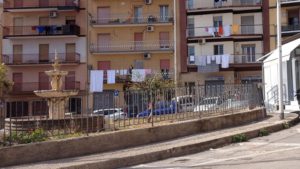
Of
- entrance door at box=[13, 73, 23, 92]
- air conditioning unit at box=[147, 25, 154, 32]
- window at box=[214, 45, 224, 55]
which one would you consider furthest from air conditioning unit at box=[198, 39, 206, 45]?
entrance door at box=[13, 73, 23, 92]

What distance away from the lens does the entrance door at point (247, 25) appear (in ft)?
170

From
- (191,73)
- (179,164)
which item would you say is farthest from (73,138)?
(191,73)

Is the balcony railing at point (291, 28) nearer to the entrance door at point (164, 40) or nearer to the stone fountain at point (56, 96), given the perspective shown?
the entrance door at point (164, 40)

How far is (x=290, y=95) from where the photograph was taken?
84.1 ft

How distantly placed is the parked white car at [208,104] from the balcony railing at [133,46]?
34910 mm

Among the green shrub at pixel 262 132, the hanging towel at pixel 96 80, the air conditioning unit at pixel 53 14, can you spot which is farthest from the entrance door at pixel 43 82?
the green shrub at pixel 262 132

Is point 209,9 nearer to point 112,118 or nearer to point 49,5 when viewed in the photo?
point 49,5

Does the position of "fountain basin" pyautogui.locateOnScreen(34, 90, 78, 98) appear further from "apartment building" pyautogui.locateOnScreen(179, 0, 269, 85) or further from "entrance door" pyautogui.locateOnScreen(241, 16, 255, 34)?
"entrance door" pyautogui.locateOnScreen(241, 16, 255, 34)

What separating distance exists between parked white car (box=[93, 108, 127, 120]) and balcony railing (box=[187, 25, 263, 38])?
3825 centimetres

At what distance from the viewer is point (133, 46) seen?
52.2 meters

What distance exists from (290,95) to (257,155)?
15.0 m

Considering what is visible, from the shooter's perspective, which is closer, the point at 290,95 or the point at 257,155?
the point at 257,155

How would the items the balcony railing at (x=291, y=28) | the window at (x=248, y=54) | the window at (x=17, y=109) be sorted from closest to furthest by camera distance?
1. the window at (x=17, y=109)
2. the balcony railing at (x=291, y=28)
3. the window at (x=248, y=54)

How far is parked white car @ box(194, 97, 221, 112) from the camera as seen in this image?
1595 cm
